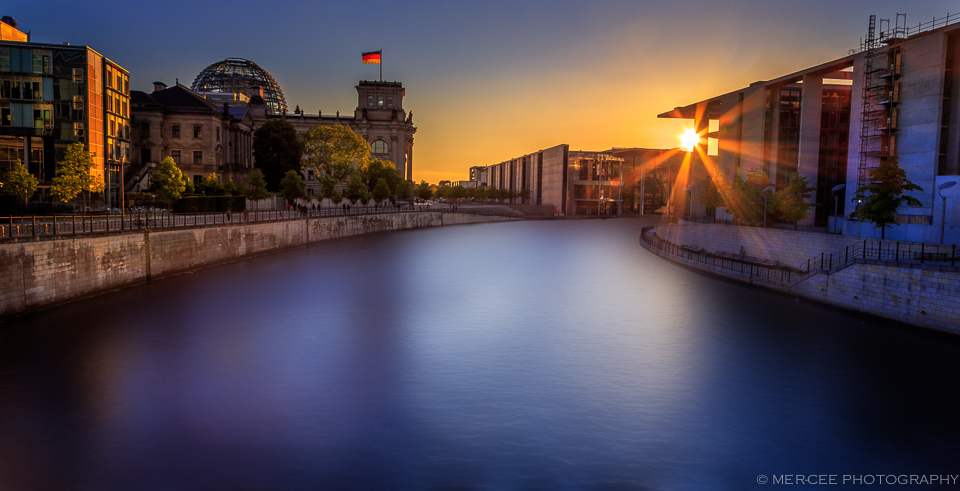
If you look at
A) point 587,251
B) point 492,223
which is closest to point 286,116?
point 492,223

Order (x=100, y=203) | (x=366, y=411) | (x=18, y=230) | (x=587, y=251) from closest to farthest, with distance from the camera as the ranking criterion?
(x=366, y=411) < (x=18, y=230) < (x=100, y=203) < (x=587, y=251)

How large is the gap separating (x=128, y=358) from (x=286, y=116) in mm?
126038

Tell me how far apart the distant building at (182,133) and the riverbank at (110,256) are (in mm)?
40938

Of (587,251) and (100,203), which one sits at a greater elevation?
(100,203)

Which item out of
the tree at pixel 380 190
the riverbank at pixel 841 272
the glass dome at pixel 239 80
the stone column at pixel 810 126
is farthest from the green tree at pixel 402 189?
the stone column at pixel 810 126

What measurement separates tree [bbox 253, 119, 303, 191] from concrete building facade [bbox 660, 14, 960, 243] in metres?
62.1

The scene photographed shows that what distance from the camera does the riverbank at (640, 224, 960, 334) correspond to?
25.0 metres

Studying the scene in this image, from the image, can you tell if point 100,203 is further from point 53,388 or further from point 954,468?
point 954,468

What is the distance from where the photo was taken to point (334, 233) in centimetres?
7325

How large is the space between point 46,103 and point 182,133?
36.5 meters

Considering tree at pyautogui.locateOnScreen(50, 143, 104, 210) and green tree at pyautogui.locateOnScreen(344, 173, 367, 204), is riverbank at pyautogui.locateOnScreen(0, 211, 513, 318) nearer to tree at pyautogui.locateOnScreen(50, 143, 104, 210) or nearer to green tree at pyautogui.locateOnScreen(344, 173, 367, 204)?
tree at pyautogui.locateOnScreen(50, 143, 104, 210)

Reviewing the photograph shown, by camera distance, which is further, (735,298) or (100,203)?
(100,203)

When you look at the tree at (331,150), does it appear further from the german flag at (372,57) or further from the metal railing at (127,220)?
the german flag at (372,57)

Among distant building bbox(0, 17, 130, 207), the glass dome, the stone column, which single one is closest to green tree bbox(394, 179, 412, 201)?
the glass dome
